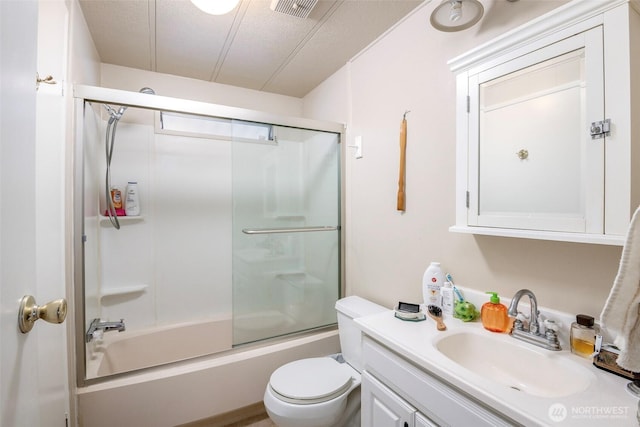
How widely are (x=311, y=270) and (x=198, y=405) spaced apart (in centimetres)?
107

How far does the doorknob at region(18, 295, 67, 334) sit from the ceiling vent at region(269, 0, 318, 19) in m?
1.58

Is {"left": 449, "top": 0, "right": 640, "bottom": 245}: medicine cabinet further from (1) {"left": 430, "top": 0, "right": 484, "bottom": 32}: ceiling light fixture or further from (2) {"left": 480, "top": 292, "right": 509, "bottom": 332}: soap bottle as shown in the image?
(2) {"left": 480, "top": 292, "right": 509, "bottom": 332}: soap bottle

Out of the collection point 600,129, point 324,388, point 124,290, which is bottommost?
point 324,388

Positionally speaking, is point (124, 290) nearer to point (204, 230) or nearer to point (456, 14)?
point (204, 230)

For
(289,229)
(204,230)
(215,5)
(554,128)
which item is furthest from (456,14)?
(204,230)

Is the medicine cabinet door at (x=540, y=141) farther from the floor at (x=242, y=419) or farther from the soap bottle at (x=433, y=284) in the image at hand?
the floor at (x=242, y=419)

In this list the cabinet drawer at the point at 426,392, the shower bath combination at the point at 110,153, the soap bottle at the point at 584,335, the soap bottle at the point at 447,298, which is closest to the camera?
the cabinet drawer at the point at 426,392

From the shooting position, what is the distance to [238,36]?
1.82 m

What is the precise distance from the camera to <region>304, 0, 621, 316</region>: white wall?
1.05 metres

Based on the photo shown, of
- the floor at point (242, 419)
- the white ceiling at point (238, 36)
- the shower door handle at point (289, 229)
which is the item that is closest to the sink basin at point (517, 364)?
the shower door handle at point (289, 229)

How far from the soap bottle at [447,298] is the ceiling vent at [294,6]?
156 cm

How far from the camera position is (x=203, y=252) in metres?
2.45

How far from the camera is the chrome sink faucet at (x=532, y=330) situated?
0.97 metres

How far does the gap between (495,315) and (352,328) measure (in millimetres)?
792
